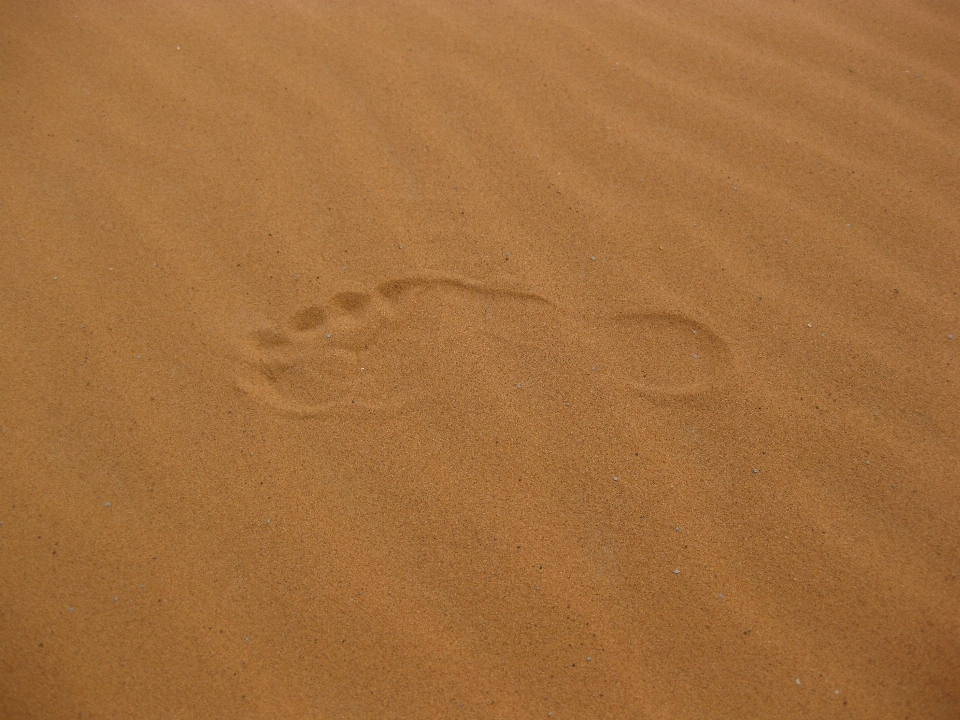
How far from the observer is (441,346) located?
161 centimetres

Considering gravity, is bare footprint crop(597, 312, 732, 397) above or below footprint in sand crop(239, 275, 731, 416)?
below

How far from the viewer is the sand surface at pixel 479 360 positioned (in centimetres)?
128

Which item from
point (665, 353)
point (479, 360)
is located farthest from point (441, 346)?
point (665, 353)

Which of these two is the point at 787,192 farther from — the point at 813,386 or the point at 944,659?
the point at 944,659

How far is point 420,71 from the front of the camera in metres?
2.10

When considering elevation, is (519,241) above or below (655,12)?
below

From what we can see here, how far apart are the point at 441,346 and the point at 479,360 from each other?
86 millimetres

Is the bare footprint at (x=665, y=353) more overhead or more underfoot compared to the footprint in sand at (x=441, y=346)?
more underfoot

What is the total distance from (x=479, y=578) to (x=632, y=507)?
31cm

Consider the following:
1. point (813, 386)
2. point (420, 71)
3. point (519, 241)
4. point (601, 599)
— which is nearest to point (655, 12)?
point (420, 71)

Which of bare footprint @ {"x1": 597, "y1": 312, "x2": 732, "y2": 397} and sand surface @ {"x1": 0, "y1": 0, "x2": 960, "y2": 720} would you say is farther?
bare footprint @ {"x1": 597, "y1": 312, "x2": 732, "y2": 397}

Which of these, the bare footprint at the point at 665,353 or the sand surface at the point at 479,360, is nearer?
the sand surface at the point at 479,360

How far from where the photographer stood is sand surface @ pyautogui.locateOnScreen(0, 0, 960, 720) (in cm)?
128

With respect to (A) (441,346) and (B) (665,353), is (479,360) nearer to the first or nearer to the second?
(A) (441,346)
